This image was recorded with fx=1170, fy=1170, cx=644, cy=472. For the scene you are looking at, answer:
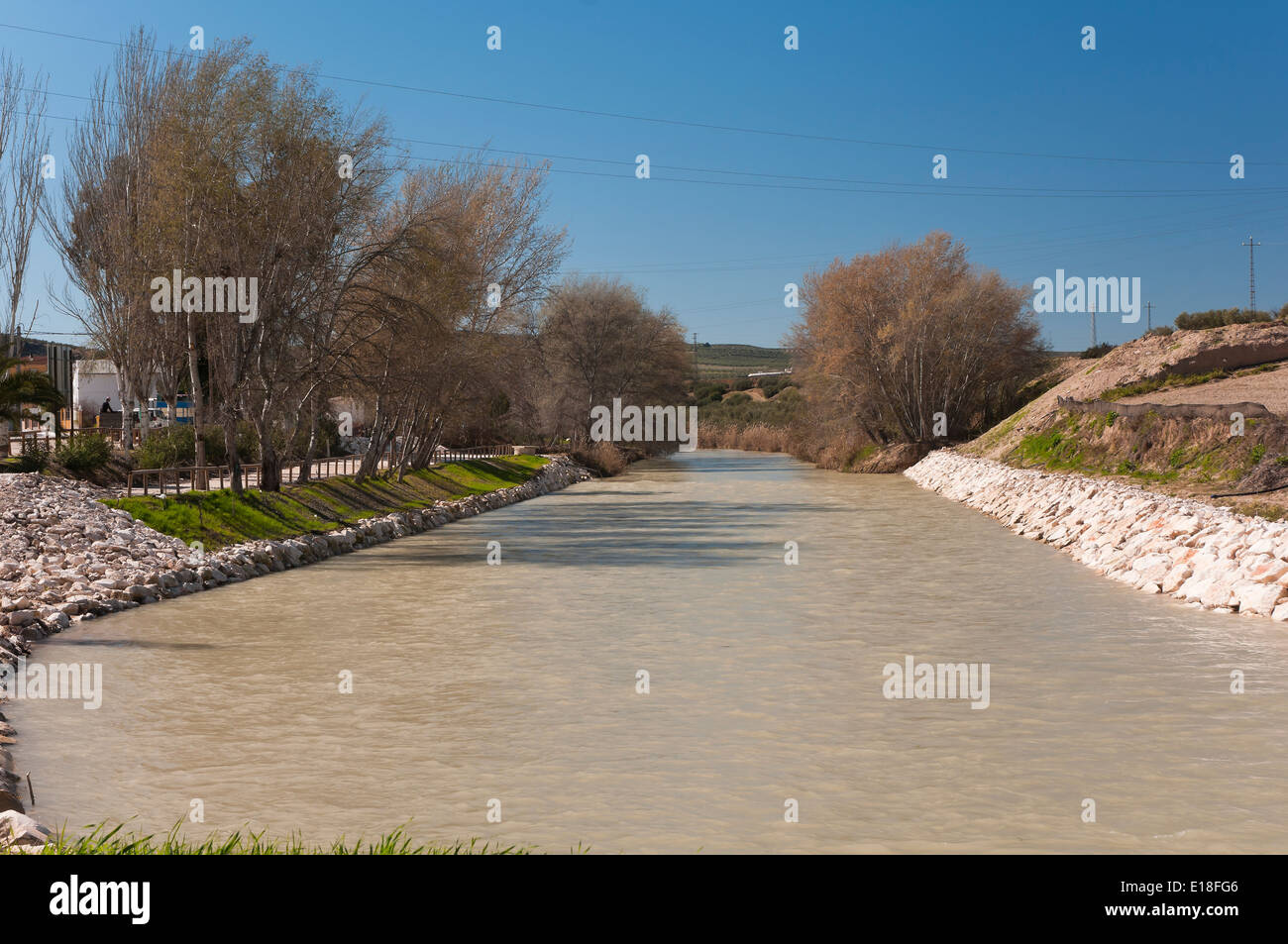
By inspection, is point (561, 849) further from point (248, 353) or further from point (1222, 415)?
point (1222, 415)

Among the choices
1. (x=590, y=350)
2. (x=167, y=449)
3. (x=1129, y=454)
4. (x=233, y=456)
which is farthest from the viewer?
(x=590, y=350)

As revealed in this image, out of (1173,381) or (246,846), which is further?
(1173,381)

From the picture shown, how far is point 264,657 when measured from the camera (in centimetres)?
1291

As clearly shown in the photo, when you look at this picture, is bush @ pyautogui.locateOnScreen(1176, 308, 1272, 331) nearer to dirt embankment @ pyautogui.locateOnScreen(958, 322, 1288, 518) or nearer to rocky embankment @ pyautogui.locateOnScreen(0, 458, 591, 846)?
dirt embankment @ pyautogui.locateOnScreen(958, 322, 1288, 518)

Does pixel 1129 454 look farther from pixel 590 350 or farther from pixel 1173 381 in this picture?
pixel 590 350

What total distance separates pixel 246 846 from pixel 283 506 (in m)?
18.8

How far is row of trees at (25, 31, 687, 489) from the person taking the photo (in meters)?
24.2

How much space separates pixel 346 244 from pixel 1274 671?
20.8 m

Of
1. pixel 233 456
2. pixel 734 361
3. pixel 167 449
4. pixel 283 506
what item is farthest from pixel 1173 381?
pixel 734 361

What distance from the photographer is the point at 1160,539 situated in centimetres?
1928

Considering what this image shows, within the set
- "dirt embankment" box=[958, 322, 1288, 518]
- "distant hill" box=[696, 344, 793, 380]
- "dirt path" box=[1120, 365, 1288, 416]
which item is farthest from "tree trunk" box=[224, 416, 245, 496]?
"distant hill" box=[696, 344, 793, 380]

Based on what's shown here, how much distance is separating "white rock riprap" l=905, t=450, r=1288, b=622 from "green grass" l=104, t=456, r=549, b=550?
50.5ft
